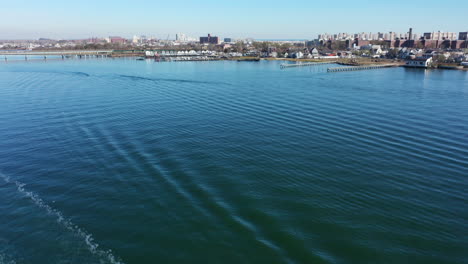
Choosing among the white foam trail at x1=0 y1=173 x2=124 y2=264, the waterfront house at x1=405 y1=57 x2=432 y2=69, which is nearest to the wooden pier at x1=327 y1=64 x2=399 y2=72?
the waterfront house at x1=405 y1=57 x2=432 y2=69

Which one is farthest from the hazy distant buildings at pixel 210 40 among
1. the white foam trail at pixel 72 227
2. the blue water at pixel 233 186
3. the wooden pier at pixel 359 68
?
the white foam trail at pixel 72 227

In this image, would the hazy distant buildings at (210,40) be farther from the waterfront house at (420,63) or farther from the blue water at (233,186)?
the blue water at (233,186)

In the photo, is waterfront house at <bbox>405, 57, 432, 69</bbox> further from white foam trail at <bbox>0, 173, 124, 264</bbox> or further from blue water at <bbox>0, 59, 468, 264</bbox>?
white foam trail at <bbox>0, 173, 124, 264</bbox>

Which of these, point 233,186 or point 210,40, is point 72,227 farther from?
point 210,40

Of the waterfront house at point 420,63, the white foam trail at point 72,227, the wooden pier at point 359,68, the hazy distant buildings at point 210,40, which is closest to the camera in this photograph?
the white foam trail at point 72,227

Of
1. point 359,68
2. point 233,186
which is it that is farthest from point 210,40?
point 233,186

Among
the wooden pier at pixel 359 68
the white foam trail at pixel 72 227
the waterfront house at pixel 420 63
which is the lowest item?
the white foam trail at pixel 72 227

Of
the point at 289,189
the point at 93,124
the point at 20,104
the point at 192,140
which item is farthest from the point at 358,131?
the point at 20,104
